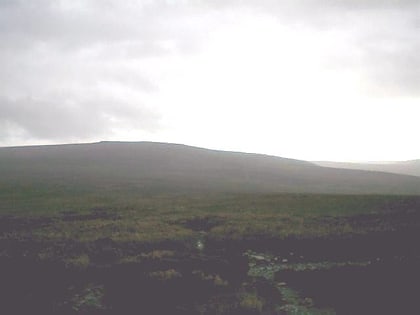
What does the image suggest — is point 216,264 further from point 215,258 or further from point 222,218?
point 222,218

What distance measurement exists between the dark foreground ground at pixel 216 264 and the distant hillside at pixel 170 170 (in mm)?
54949

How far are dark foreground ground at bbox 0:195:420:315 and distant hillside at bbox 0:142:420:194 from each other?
54949mm

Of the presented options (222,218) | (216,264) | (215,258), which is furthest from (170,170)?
(216,264)

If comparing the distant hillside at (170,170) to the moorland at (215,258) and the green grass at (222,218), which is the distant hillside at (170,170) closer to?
the green grass at (222,218)

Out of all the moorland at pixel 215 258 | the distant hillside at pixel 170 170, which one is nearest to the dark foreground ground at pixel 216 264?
the moorland at pixel 215 258

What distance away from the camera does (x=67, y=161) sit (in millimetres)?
152125

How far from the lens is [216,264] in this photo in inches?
874

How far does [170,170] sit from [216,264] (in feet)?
381

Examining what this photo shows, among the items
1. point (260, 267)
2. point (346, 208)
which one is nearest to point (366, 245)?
point (260, 267)

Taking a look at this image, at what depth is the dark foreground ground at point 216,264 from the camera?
54.3 ft

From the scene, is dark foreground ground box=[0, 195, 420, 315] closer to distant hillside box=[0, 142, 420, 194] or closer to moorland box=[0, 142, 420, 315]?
moorland box=[0, 142, 420, 315]

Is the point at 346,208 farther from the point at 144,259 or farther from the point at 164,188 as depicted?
the point at 164,188

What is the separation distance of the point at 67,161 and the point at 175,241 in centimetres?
13408

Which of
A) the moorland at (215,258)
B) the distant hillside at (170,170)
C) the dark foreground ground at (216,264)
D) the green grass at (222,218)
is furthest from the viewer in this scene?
the distant hillside at (170,170)
